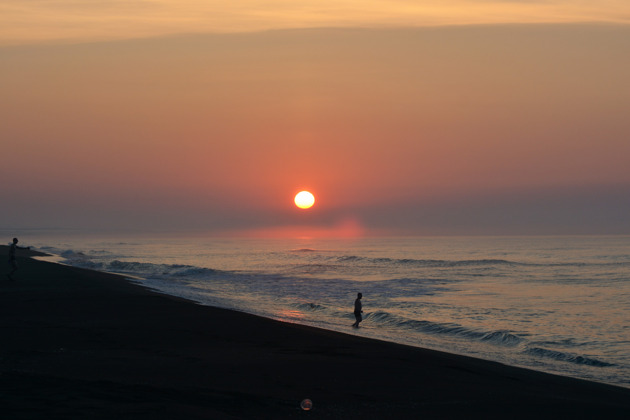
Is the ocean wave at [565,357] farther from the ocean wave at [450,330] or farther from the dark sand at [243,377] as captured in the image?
the dark sand at [243,377]

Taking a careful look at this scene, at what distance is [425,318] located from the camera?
25.9m

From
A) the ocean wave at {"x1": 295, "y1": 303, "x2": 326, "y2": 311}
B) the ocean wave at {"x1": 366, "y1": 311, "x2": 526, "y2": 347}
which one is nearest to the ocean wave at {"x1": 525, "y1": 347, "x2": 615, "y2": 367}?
the ocean wave at {"x1": 366, "y1": 311, "x2": 526, "y2": 347}

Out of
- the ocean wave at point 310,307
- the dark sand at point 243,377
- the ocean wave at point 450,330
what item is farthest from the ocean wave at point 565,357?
the ocean wave at point 310,307

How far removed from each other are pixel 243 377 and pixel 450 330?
503 inches

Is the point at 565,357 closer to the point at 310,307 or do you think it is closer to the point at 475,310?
the point at 475,310

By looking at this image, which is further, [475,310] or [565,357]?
[475,310]

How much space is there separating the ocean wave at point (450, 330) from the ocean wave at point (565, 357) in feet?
4.22

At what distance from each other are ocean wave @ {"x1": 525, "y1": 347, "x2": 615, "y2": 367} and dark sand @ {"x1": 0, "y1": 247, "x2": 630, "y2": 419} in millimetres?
3336

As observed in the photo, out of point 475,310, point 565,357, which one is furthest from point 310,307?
point 565,357

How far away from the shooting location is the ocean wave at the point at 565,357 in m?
17.0

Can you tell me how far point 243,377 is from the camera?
1127cm

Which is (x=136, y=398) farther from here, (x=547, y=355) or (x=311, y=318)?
(x=311, y=318)

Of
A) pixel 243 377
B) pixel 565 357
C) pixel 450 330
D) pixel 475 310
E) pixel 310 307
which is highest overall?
pixel 475 310

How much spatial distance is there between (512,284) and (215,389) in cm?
3890
